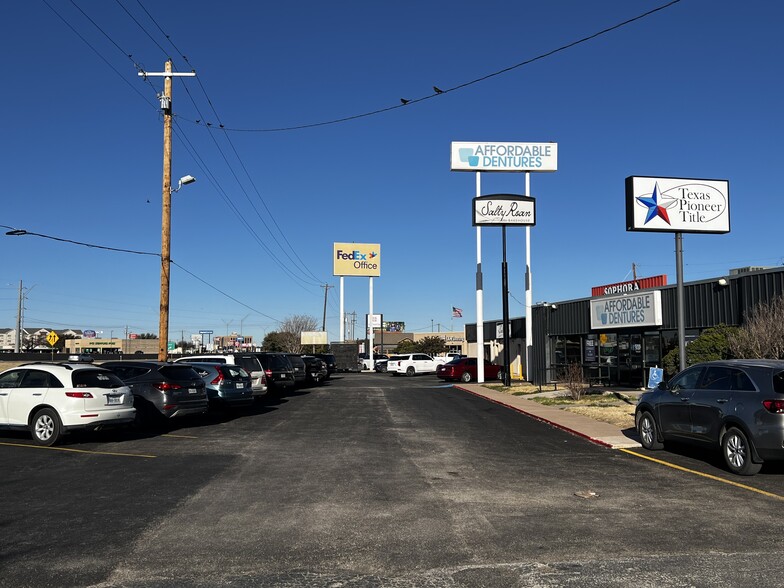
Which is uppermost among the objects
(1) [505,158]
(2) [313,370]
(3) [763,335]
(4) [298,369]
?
(1) [505,158]

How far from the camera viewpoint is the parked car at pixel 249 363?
22.1 meters

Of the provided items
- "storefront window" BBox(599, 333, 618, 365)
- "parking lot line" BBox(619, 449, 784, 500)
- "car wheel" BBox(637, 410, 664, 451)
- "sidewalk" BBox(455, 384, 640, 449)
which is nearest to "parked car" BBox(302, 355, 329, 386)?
"sidewalk" BBox(455, 384, 640, 449)

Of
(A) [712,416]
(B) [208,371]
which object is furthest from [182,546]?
(B) [208,371]

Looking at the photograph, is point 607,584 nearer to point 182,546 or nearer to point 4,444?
point 182,546

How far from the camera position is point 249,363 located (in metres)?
22.9

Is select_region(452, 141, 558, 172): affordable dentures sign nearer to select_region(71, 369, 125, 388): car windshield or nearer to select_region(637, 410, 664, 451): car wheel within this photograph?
select_region(637, 410, 664, 451): car wheel

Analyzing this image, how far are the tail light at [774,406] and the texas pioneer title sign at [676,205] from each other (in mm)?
10425

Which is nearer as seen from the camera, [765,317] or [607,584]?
[607,584]

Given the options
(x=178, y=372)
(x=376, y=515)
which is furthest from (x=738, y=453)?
(x=178, y=372)

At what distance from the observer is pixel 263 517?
7203 millimetres

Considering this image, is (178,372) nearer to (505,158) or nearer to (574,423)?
(574,423)

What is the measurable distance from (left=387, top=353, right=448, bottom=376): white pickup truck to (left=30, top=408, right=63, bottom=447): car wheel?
1531 inches

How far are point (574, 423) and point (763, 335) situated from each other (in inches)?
237

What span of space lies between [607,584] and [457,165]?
33.3 metres
